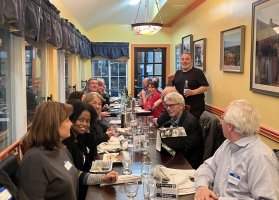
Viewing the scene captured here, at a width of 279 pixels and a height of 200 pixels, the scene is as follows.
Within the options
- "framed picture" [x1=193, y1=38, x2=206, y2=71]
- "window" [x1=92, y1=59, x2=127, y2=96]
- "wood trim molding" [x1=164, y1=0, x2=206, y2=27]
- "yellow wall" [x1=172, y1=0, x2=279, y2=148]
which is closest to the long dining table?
"yellow wall" [x1=172, y1=0, x2=279, y2=148]

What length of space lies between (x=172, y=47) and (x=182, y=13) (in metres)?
1.96

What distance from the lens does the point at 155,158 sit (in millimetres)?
2674

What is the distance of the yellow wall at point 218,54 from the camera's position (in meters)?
3.48

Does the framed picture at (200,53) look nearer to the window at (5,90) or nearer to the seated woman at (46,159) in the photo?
the window at (5,90)

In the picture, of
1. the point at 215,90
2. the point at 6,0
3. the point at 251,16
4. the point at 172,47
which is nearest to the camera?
the point at 6,0

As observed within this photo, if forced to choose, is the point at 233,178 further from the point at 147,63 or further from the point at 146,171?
the point at 147,63

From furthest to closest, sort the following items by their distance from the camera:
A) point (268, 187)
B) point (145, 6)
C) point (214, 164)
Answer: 1. point (145, 6)
2. point (214, 164)
3. point (268, 187)

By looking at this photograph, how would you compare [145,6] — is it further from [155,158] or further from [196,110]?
[155,158]

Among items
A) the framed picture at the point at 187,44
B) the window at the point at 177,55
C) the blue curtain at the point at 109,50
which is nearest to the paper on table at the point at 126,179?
the framed picture at the point at 187,44

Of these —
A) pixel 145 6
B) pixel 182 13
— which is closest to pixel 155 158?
pixel 182 13

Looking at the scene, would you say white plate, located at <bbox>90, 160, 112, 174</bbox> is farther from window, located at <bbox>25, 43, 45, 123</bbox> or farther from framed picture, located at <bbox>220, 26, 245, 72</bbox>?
framed picture, located at <bbox>220, 26, 245, 72</bbox>

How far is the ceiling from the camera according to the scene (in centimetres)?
624

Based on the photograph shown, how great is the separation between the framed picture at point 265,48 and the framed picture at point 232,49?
0.36 metres

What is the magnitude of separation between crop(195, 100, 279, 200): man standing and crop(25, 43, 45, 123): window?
2.64m
